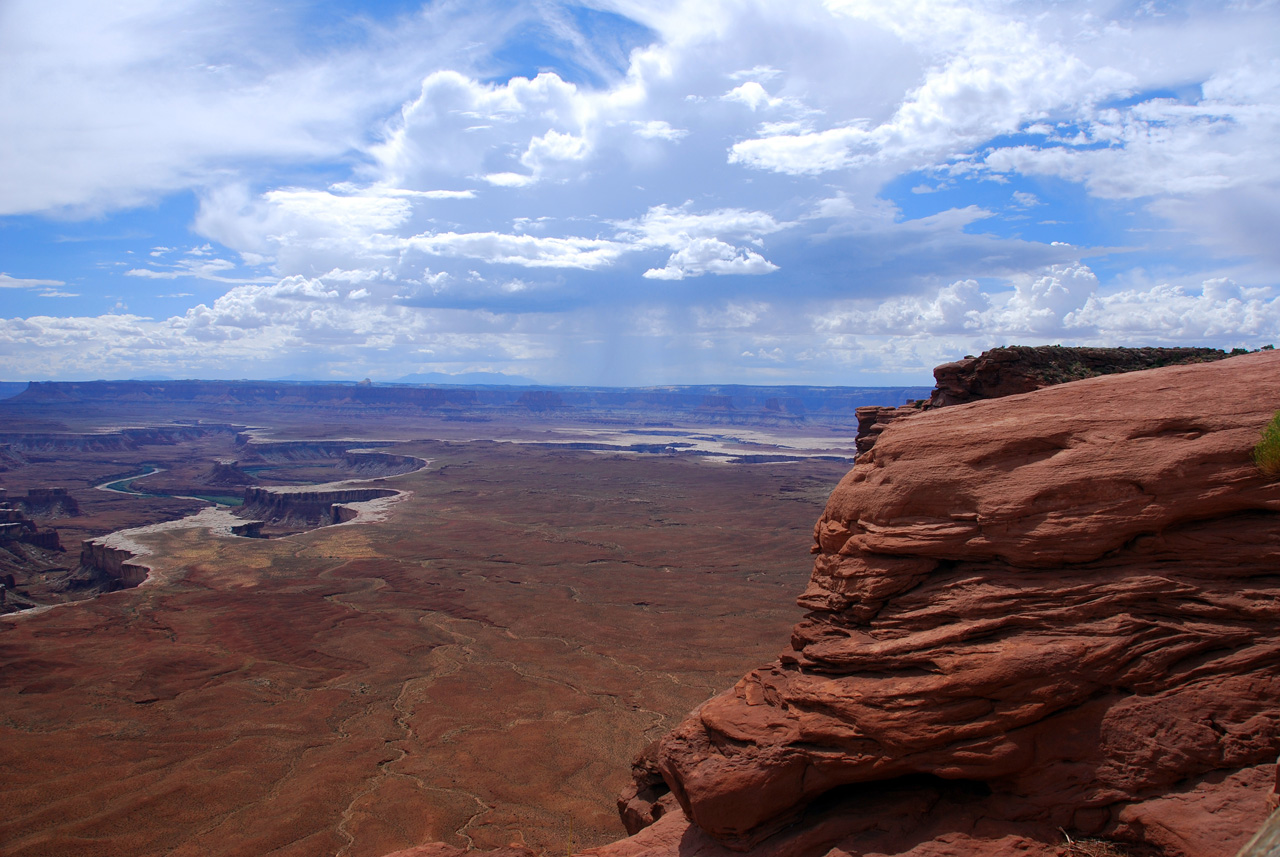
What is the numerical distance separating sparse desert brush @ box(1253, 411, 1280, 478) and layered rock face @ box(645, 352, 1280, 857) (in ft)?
0.34

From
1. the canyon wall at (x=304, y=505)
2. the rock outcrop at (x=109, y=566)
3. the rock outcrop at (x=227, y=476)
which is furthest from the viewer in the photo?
the rock outcrop at (x=227, y=476)

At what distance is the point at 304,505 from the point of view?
86.4 meters

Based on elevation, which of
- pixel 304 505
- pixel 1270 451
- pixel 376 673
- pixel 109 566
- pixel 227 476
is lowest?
pixel 109 566

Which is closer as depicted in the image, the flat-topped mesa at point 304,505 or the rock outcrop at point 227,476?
the flat-topped mesa at point 304,505

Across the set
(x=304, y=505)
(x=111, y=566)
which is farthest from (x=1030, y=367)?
(x=304, y=505)

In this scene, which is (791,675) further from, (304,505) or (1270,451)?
(304,505)

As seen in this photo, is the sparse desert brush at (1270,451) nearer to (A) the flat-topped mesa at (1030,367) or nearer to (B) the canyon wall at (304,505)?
(A) the flat-topped mesa at (1030,367)

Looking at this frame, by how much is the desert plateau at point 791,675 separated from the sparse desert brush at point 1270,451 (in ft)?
0.34

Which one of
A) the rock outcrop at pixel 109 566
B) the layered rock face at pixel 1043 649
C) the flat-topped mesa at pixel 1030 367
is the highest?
the flat-topped mesa at pixel 1030 367

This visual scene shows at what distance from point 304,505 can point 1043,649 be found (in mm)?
91169

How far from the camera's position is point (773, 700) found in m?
10.9

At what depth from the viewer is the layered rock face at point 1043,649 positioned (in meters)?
7.74

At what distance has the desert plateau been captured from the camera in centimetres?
805

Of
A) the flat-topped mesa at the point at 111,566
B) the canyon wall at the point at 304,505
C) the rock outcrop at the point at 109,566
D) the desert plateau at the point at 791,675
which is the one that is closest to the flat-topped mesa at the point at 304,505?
the canyon wall at the point at 304,505
